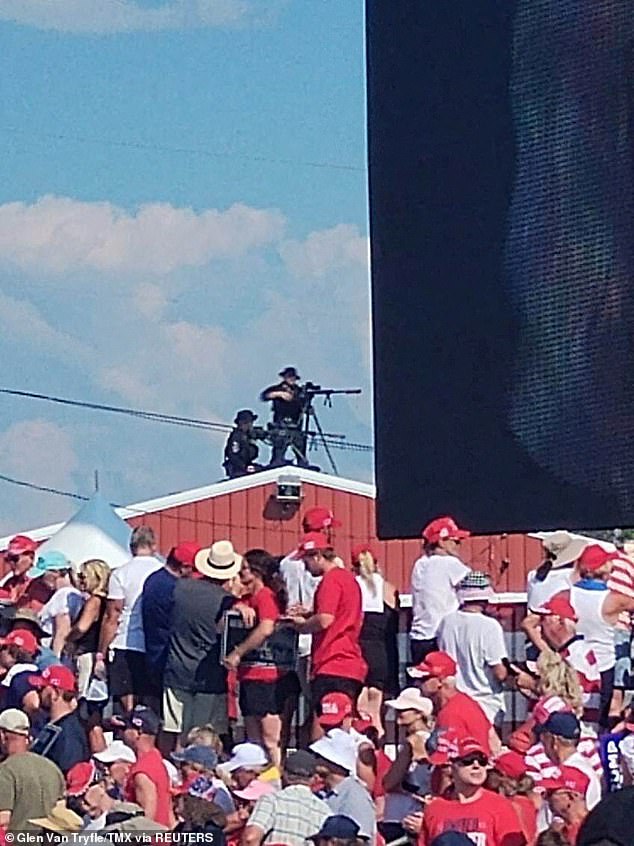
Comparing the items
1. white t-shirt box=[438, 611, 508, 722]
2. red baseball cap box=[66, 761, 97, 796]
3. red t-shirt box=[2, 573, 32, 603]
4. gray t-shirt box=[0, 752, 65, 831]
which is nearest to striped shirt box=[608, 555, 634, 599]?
white t-shirt box=[438, 611, 508, 722]

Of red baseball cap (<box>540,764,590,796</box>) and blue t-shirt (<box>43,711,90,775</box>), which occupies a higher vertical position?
blue t-shirt (<box>43,711,90,775</box>)

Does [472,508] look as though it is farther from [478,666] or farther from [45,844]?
[45,844]

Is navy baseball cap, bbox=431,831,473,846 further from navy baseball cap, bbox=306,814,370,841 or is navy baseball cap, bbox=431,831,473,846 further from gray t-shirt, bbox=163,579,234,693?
gray t-shirt, bbox=163,579,234,693

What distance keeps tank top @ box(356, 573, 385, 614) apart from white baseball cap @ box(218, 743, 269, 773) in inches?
35.8

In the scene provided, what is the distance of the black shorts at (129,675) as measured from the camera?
7223 millimetres

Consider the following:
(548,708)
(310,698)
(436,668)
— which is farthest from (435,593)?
(548,708)

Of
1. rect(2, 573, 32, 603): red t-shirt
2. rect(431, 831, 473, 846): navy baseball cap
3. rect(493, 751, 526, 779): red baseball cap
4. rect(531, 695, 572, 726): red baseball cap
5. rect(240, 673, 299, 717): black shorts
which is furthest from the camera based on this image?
rect(2, 573, 32, 603): red t-shirt

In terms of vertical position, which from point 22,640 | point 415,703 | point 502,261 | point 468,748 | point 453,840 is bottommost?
point 453,840

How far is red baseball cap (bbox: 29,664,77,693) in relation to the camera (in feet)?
22.4

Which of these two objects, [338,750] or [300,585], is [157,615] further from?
[338,750]

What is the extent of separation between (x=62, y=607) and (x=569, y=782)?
9.80 feet

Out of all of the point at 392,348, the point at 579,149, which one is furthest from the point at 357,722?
the point at 579,149

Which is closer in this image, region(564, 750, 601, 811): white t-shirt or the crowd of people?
region(564, 750, 601, 811): white t-shirt

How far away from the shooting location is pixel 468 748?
5.21m
